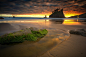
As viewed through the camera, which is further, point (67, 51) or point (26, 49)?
point (26, 49)

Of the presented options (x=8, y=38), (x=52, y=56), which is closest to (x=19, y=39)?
(x=8, y=38)

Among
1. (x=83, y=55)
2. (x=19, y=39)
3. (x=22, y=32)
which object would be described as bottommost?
(x=83, y=55)

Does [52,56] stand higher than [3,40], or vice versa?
[3,40]

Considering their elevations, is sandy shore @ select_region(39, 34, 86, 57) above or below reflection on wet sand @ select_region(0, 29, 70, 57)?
below

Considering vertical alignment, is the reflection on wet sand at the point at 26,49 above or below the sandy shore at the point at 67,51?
above

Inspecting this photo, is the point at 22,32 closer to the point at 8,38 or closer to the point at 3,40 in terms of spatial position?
the point at 8,38

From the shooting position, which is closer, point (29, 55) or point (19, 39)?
point (29, 55)

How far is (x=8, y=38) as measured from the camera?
10.0ft

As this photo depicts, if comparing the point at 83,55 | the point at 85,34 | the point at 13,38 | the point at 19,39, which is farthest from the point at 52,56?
the point at 85,34

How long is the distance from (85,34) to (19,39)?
4977 mm

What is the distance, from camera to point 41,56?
196 centimetres

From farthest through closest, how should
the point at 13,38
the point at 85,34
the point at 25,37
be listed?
the point at 85,34 < the point at 25,37 < the point at 13,38

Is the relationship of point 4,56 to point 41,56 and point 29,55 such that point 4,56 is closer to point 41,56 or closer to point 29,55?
point 29,55

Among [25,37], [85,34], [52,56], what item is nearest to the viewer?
[52,56]
